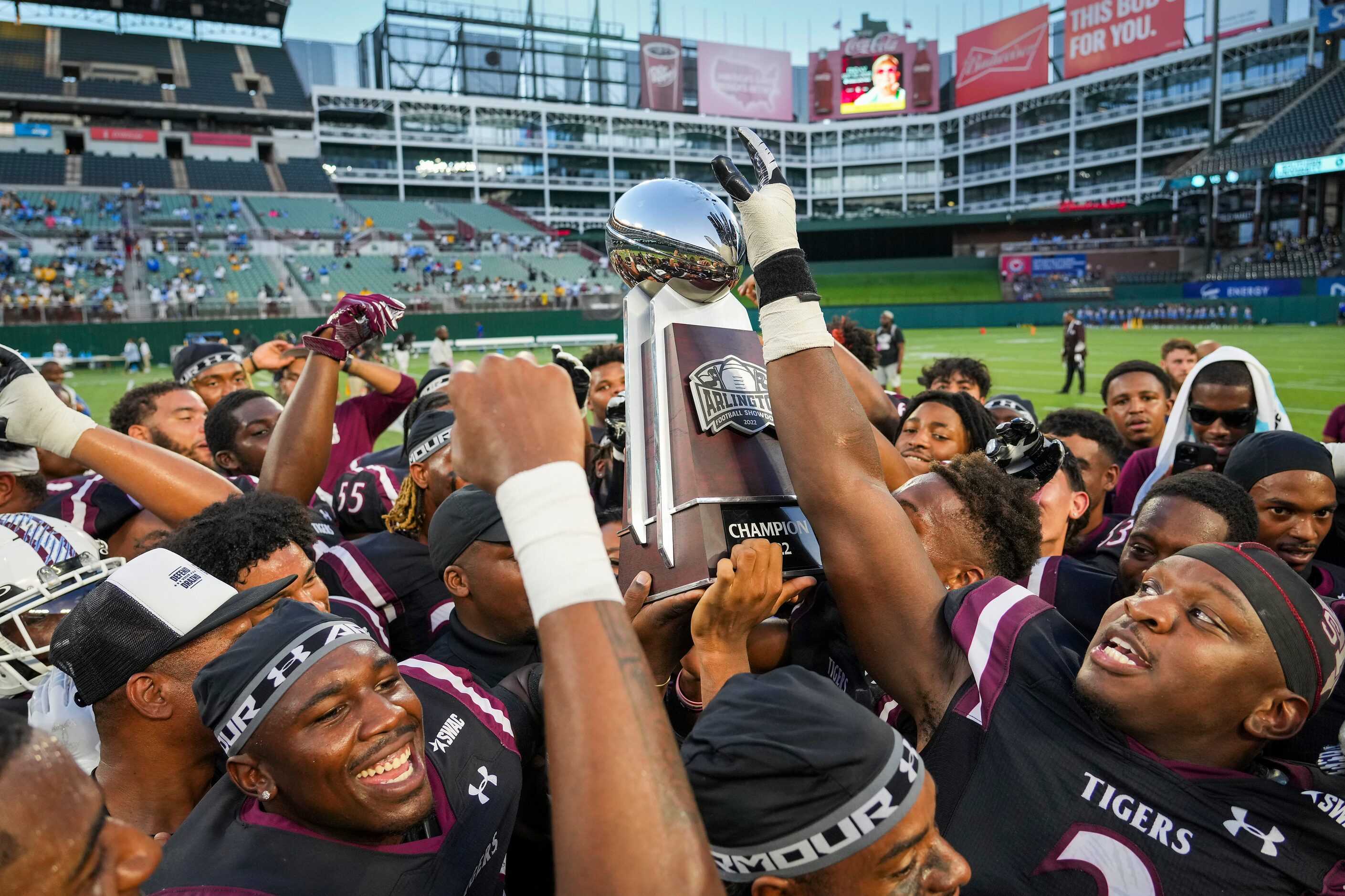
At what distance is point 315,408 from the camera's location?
11.8 ft

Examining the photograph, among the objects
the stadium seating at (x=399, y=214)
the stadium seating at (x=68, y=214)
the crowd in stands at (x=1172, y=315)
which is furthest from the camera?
the stadium seating at (x=399, y=214)

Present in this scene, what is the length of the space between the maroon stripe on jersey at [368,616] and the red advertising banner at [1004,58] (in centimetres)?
6764

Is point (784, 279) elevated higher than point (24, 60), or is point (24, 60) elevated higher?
point (24, 60)

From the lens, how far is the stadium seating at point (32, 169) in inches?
1688

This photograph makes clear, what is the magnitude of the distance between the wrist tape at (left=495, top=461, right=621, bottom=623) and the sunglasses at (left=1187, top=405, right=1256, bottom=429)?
4323 mm

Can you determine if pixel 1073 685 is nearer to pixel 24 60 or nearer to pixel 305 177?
pixel 305 177

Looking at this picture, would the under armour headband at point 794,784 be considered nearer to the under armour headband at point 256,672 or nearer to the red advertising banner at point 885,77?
the under armour headband at point 256,672

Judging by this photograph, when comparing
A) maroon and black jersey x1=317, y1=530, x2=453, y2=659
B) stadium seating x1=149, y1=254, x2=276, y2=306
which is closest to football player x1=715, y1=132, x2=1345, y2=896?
maroon and black jersey x1=317, y1=530, x2=453, y2=659

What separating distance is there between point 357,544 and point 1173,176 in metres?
48.7

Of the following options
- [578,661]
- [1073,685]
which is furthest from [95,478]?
[1073,685]

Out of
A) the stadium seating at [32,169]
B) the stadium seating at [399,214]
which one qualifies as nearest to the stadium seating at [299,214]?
the stadium seating at [399,214]

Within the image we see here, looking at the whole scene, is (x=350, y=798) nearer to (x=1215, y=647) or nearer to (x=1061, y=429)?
(x=1215, y=647)

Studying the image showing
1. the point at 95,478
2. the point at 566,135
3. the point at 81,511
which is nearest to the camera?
the point at 81,511

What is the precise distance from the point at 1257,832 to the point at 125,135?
57.9 metres
